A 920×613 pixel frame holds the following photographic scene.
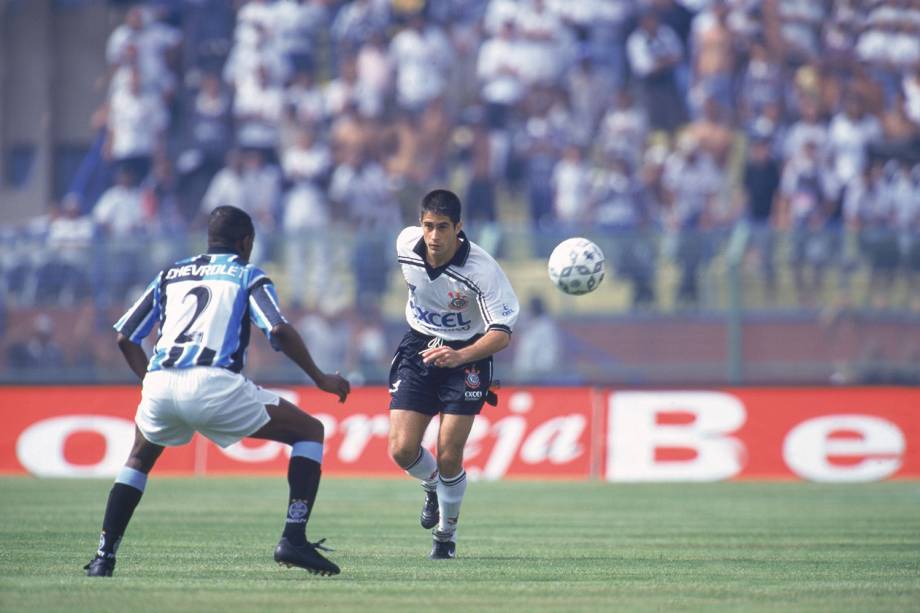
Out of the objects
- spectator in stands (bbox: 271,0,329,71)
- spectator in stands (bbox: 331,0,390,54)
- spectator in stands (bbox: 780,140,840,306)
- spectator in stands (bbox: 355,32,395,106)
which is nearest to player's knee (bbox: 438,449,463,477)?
spectator in stands (bbox: 780,140,840,306)

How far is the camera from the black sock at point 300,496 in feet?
27.6

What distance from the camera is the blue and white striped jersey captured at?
827 centimetres

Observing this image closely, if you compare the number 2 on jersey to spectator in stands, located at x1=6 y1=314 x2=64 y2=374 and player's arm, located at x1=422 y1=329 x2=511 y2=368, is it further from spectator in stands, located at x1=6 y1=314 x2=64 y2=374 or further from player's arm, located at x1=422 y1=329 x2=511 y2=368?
spectator in stands, located at x1=6 y1=314 x2=64 y2=374

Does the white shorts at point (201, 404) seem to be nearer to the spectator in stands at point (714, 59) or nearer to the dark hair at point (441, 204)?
the dark hair at point (441, 204)

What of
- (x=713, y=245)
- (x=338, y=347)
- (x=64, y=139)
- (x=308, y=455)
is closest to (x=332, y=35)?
(x=64, y=139)

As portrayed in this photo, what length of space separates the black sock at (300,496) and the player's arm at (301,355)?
48 cm

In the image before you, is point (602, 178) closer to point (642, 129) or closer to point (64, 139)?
point (642, 129)

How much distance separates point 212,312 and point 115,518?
133cm

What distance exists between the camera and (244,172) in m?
23.3

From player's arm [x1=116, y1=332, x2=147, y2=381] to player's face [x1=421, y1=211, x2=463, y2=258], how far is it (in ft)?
7.12

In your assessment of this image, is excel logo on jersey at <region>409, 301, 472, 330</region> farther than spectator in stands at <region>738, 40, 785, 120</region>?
No

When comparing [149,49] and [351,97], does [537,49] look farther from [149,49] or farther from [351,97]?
[149,49]

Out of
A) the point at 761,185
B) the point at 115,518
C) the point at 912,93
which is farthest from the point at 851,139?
the point at 115,518

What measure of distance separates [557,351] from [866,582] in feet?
39.3
